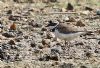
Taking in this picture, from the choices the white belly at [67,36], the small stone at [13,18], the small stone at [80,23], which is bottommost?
the small stone at [13,18]

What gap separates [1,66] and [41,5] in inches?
312

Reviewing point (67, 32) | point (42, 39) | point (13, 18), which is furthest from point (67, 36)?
point (13, 18)

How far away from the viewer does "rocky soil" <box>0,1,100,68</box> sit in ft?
32.6

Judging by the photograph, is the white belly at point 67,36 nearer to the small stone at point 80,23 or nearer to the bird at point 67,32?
the bird at point 67,32

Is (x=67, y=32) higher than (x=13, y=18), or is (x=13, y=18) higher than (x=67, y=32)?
(x=67, y=32)

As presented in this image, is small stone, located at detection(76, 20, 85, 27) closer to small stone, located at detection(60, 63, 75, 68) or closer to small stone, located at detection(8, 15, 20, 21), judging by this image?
small stone, located at detection(8, 15, 20, 21)

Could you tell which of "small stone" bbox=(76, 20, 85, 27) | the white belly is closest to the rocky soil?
"small stone" bbox=(76, 20, 85, 27)

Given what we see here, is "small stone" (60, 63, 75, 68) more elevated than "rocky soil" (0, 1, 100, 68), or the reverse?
"small stone" (60, 63, 75, 68)

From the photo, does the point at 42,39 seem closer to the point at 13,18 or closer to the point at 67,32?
the point at 67,32

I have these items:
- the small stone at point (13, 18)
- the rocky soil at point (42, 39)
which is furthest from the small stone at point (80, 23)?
the small stone at point (13, 18)

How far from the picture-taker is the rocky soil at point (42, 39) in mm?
9945

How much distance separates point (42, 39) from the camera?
38.9 ft

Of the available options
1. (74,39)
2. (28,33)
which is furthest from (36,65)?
(28,33)

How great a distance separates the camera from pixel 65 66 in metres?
9.50
